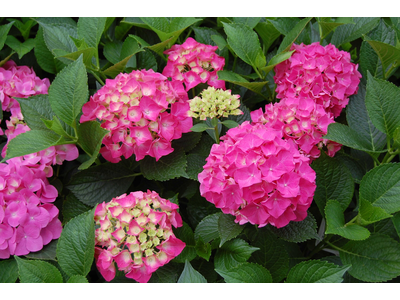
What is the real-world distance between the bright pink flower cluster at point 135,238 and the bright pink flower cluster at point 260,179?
0.14 metres

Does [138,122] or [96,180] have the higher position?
[138,122]

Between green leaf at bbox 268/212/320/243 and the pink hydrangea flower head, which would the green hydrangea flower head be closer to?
the pink hydrangea flower head

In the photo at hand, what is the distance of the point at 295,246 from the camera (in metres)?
1.06

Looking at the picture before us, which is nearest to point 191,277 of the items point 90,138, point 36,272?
point 36,272

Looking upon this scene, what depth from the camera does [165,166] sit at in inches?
41.2

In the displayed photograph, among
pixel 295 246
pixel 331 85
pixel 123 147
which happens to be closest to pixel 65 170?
pixel 123 147

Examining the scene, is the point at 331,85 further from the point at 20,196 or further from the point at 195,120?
the point at 20,196

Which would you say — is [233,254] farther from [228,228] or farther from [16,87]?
[16,87]

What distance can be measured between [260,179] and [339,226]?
0.80 ft

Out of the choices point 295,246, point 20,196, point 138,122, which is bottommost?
point 295,246

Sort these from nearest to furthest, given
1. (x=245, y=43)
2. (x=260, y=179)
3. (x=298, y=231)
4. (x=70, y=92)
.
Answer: (x=260, y=179)
(x=298, y=231)
(x=70, y=92)
(x=245, y=43)

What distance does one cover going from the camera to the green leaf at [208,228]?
3.19 feet

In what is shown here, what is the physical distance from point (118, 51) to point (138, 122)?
42cm

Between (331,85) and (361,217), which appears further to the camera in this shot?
(331,85)
